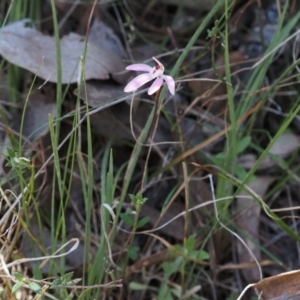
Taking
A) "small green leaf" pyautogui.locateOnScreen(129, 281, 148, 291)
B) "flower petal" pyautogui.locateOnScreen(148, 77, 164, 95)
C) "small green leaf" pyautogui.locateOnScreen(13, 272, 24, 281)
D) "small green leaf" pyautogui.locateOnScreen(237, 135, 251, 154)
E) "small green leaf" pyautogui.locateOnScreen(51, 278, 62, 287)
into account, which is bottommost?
"small green leaf" pyautogui.locateOnScreen(129, 281, 148, 291)

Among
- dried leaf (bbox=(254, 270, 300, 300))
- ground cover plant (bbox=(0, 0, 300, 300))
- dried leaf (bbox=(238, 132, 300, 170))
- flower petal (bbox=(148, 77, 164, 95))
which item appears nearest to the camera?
flower petal (bbox=(148, 77, 164, 95))

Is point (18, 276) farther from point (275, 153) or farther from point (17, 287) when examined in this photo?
point (275, 153)

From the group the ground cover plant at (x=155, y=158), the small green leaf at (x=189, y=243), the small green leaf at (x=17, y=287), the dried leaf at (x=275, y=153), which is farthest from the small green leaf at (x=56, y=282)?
the dried leaf at (x=275, y=153)

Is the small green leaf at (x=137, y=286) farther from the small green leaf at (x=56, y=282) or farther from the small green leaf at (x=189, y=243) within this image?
the small green leaf at (x=56, y=282)

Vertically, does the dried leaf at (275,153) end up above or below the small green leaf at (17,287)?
below

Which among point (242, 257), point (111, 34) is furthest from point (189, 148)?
point (111, 34)

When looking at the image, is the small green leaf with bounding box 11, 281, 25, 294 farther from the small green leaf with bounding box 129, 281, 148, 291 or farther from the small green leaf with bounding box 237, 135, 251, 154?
the small green leaf with bounding box 237, 135, 251, 154

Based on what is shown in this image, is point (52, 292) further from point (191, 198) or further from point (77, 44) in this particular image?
point (77, 44)

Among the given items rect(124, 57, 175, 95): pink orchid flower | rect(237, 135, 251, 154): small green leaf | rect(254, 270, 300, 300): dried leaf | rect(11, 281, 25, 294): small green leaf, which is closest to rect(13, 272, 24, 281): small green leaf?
rect(11, 281, 25, 294): small green leaf
